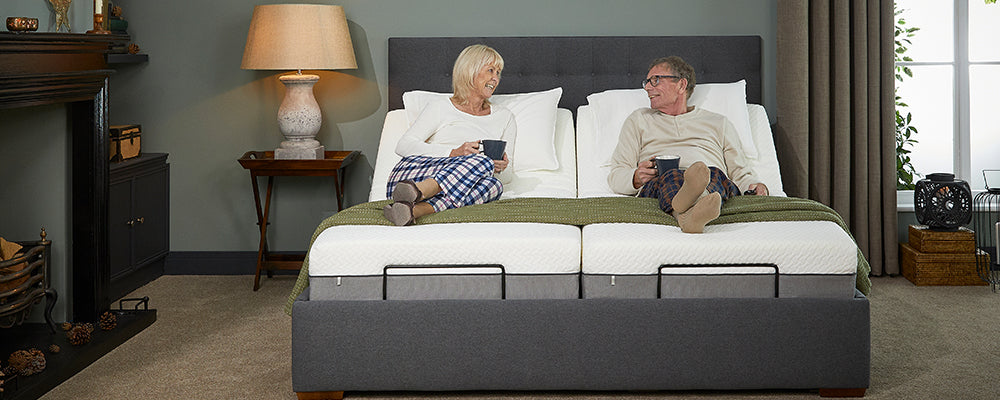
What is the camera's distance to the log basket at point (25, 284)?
2918 mm

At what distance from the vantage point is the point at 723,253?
2658 mm

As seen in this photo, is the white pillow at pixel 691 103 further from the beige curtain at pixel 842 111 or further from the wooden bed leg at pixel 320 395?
the wooden bed leg at pixel 320 395

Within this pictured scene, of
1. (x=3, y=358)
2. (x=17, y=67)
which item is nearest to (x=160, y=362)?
(x=3, y=358)

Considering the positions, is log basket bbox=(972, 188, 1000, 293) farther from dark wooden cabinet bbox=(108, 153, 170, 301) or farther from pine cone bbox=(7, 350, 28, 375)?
pine cone bbox=(7, 350, 28, 375)

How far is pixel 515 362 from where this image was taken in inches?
105

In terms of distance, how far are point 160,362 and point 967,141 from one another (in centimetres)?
396

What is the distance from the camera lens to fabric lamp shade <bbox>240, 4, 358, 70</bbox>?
4.14 m

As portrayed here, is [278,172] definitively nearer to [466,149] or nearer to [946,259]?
[466,149]

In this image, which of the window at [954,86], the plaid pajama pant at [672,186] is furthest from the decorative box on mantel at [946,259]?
the plaid pajama pant at [672,186]

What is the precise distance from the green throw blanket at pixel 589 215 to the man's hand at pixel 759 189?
35 centimetres

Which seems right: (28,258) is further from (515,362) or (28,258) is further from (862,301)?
(862,301)

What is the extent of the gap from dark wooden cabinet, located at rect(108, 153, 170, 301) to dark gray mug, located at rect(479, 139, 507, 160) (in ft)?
5.42

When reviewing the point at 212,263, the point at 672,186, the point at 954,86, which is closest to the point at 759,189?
the point at 672,186

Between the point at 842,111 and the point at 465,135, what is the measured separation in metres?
1.88
